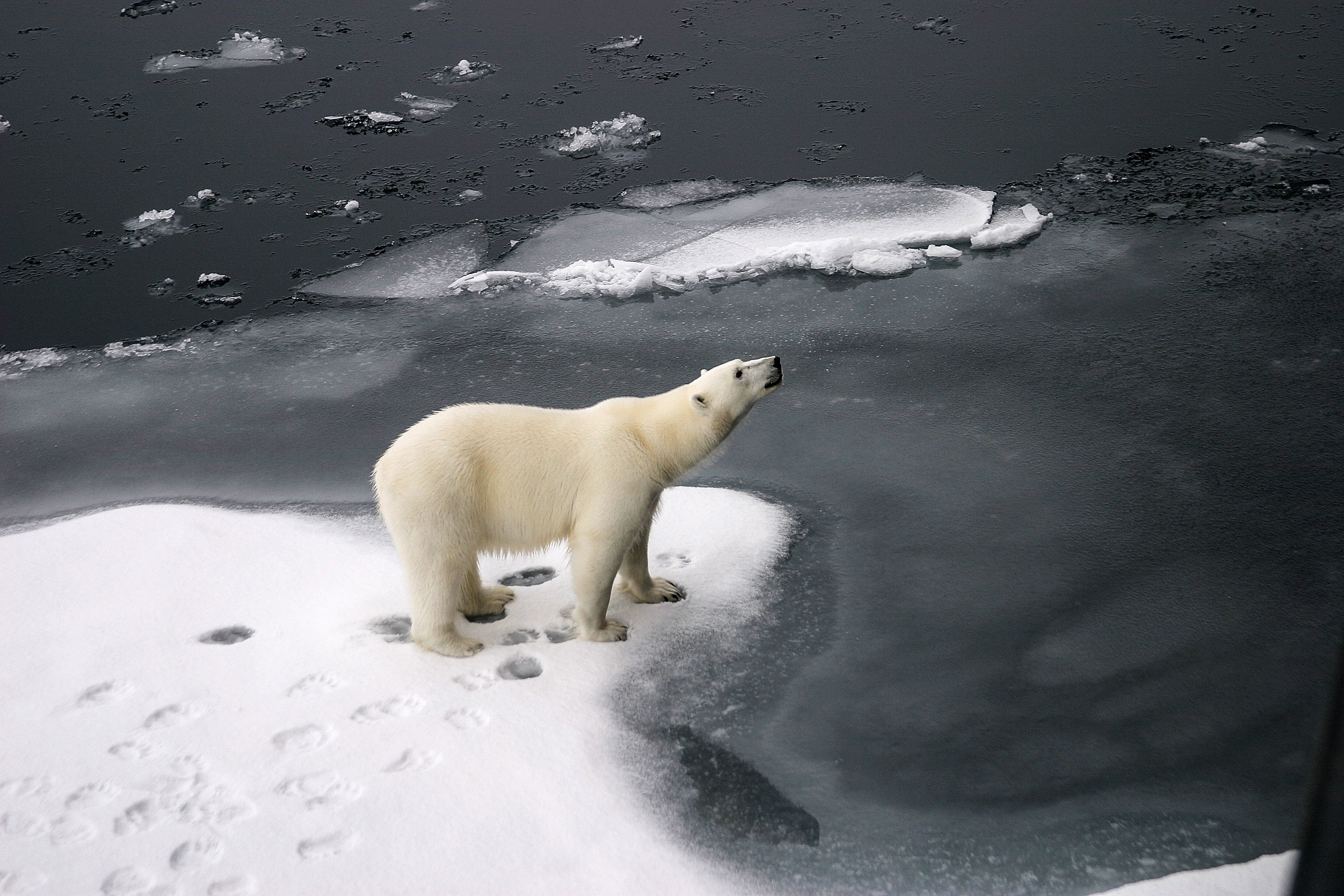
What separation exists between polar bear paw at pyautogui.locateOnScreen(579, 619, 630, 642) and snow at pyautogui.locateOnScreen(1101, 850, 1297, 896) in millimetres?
1473

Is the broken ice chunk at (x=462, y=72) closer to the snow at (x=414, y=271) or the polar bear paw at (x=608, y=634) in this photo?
the snow at (x=414, y=271)

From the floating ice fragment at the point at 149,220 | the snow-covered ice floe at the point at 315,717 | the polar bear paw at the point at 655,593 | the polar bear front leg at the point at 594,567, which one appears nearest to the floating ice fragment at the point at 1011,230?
the snow-covered ice floe at the point at 315,717

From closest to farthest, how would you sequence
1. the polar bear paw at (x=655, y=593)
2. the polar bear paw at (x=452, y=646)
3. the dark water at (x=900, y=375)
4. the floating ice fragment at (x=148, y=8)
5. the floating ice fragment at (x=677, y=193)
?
the dark water at (x=900, y=375)
the polar bear paw at (x=452, y=646)
the polar bear paw at (x=655, y=593)
the floating ice fragment at (x=677, y=193)
the floating ice fragment at (x=148, y=8)

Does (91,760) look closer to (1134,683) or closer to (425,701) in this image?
(425,701)

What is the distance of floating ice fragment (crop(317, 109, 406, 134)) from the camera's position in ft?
24.0

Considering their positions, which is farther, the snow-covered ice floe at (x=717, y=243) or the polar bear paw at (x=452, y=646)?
the snow-covered ice floe at (x=717, y=243)

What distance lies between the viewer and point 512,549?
3.13m

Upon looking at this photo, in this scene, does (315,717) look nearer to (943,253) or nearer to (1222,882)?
(1222,882)

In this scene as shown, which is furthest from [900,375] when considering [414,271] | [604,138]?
[604,138]

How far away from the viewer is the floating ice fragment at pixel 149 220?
624 cm

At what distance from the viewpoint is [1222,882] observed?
2350 millimetres

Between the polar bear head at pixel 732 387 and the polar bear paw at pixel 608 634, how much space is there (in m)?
0.70

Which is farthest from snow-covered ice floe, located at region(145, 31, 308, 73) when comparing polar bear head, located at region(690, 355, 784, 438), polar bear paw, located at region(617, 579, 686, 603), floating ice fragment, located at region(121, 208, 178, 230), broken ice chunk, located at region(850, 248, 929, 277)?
polar bear head, located at region(690, 355, 784, 438)

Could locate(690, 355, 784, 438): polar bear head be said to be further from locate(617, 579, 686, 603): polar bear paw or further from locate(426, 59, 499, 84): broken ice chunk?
locate(426, 59, 499, 84): broken ice chunk
